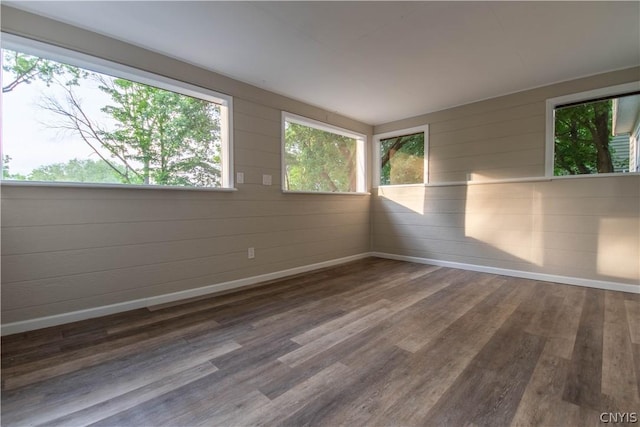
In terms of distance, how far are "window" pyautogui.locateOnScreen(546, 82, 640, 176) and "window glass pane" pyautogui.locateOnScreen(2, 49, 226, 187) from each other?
4153 mm

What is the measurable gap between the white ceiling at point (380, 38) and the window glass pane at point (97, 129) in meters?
0.43

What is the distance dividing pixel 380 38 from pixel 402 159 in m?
2.59

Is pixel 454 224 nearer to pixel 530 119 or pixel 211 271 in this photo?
pixel 530 119

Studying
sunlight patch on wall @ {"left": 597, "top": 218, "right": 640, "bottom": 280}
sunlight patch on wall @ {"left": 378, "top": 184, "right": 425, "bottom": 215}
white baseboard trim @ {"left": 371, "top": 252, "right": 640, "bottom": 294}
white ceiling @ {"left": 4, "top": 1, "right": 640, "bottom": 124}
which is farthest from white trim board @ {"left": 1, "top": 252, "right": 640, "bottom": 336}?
white ceiling @ {"left": 4, "top": 1, "right": 640, "bottom": 124}

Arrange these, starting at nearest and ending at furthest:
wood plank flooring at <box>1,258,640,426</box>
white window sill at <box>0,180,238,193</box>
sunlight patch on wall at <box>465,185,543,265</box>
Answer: wood plank flooring at <box>1,258,640,426</box>, white window sill at <box>0,180,238,193</box>, sunlight patch on wall at <box>465,185,543,265</box>

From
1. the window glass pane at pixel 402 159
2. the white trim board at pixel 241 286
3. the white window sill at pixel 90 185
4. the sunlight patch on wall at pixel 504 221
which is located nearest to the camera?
the white window sill at pixel 90 185

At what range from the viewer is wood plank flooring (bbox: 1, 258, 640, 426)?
4.21 feet

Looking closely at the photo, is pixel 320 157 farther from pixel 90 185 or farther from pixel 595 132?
pixel 595 132

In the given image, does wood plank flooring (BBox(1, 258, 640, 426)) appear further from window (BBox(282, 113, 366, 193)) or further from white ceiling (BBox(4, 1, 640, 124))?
white ceiling (BBox(4, 1, 640, 124))

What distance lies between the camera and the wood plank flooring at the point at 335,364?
128 cm

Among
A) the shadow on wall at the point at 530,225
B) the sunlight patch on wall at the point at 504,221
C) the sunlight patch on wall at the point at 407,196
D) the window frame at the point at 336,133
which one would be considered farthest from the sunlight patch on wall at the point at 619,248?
the window frame at the point at 336,133

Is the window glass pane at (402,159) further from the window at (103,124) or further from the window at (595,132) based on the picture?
the window at (103,124)

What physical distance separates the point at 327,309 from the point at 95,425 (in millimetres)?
1698

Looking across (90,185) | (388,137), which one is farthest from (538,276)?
(90,185)
